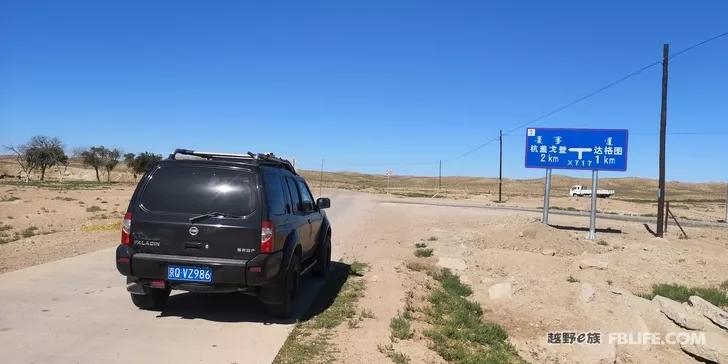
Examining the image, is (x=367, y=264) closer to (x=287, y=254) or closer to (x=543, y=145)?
(x=287, y=254)

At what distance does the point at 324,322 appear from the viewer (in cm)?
Answer: 690

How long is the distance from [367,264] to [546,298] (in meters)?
4.39

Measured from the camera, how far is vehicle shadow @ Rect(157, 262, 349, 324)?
22.9 feet

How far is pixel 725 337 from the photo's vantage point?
744 centimetres

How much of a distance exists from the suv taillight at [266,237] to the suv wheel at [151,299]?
1538 millimetres

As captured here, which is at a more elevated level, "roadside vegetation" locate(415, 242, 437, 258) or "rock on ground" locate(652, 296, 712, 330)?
"rock on ground" locate(652, 296, 712, 330)

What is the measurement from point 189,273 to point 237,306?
1.44 meters

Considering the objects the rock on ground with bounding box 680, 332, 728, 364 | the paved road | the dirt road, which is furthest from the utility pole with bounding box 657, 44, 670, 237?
the paved road

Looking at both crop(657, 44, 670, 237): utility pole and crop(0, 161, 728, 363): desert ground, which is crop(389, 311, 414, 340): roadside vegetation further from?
crop(657, 44, 670, 237): utility pole

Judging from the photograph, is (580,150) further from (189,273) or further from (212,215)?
(189,273)

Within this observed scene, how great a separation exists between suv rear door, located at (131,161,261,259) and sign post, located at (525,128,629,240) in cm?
1800

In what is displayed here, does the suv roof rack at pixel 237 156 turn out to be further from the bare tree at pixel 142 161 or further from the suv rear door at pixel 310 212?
the bare tree at pixel 142 161

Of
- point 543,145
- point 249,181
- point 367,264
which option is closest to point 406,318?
point 249,181

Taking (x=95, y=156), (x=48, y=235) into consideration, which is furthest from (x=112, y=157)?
(x=48, y=235)
